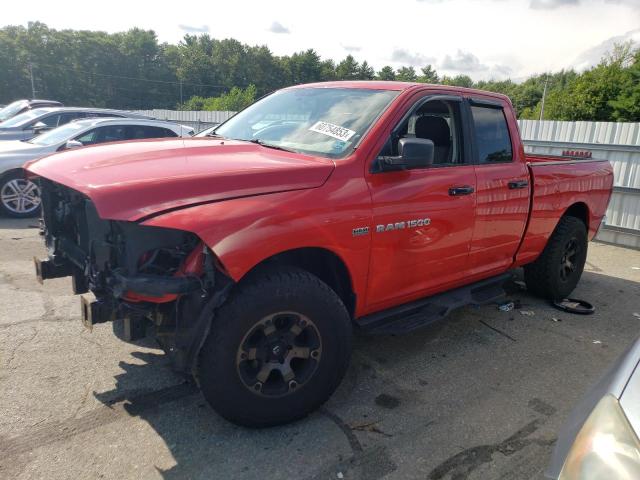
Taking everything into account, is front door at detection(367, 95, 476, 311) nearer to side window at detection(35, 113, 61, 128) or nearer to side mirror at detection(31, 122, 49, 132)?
side mirror at detection(31, 122, 49, 132)

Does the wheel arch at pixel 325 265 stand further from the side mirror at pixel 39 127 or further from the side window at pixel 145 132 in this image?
the side mirror at pixel 39 127

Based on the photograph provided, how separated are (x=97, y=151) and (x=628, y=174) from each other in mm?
8401

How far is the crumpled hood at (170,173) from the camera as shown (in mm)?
2369

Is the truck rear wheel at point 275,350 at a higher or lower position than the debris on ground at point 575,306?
higher

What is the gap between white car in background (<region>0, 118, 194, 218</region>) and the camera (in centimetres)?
786

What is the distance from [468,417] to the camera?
123 inches

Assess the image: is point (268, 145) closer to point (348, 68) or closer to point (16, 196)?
point (16, 196)

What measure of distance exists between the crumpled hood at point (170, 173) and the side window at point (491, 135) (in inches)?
66.7

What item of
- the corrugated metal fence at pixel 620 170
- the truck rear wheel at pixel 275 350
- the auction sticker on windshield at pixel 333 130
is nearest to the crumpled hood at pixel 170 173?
the auction sticker on windshield at pixel 333 130

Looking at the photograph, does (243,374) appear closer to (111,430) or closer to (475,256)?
(111,430)

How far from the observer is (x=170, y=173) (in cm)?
258

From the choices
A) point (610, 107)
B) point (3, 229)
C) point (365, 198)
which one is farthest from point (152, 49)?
point (365, 198)

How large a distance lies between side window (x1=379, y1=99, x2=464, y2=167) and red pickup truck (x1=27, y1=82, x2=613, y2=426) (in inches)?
0.4

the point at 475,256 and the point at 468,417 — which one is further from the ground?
the point at 475,256
